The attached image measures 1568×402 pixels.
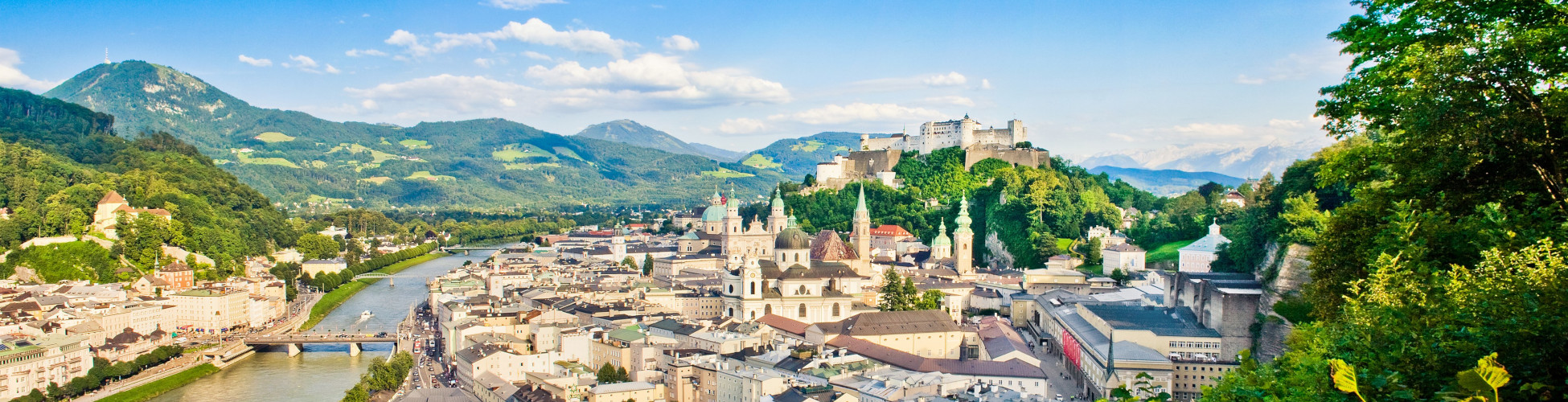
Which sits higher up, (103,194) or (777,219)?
(103,194)

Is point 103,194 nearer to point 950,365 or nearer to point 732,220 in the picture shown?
point 732,220

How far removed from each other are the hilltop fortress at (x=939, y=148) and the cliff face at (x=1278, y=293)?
1429 inches

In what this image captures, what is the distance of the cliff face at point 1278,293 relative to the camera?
23141 mm

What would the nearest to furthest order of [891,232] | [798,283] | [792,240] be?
[798,283], [792,240], [891,232]

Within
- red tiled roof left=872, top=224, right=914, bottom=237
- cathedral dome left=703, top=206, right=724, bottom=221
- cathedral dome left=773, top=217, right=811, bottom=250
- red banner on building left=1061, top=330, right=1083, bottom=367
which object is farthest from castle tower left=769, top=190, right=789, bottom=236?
red banner on building left=1061, top=330, right=1083, bottom=367

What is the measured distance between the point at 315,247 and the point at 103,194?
597 inches

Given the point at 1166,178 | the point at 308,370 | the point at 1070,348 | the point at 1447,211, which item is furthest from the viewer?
the point at 1166,178

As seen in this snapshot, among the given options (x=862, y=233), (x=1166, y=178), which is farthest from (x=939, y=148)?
(x=1166, y=178)

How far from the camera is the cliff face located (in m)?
23.1

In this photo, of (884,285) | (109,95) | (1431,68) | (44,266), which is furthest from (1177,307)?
(109,95)

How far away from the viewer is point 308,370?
36.5 metres

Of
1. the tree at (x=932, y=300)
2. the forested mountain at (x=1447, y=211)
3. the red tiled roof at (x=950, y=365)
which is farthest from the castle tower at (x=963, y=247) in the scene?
the forested mountain at (x=1447, y=211)

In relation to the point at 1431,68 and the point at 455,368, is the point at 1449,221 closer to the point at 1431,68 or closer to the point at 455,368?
the point at 1431,68

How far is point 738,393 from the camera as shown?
26.5 metres
